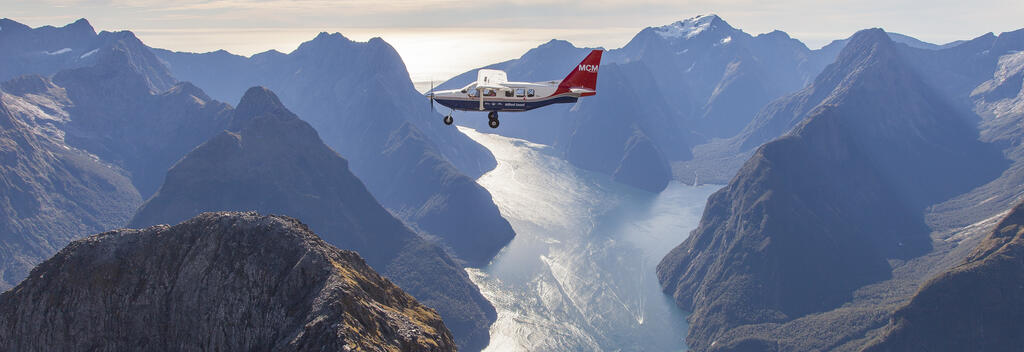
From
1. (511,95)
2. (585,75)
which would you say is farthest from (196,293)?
(585,75)

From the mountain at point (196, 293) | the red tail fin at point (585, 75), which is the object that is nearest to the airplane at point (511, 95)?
the red tail fin at point (585, 75)

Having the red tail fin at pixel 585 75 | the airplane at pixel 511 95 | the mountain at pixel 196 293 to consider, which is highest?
the red tail fin at pixel 585 75

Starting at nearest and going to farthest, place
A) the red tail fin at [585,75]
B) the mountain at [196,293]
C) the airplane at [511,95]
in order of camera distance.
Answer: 1. the mountain at [196,293]
2. the airplane at [511,95]
3. the red tail fin at [585,75]

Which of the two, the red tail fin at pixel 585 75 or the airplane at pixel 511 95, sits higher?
the red tail fin at pixel 585 75

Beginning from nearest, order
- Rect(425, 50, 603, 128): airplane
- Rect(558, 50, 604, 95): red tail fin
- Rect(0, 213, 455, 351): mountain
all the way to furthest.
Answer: Rect(0, 213, 455, 351): mountain → Rect(425, 50, 603, 128): airplane → Rect(558, 50, 604, 95): red tail fin

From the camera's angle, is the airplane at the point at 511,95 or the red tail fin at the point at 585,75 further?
the red tail fin at the point at 585,75

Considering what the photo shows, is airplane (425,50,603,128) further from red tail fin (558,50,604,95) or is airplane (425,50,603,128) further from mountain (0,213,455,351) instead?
mountain (0,213,455,351)

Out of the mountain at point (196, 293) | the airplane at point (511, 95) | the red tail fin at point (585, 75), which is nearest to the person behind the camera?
the mountain at point (196, 293)

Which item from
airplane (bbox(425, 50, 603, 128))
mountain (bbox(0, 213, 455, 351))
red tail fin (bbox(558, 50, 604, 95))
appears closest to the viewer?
mountain (bbox(0, 213, 455, 351))

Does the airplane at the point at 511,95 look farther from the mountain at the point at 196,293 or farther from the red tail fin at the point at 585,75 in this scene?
the mountain at the point at 196,293

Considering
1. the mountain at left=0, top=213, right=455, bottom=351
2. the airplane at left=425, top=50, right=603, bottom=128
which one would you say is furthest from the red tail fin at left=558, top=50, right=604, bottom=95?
the mountain at left=0, top=213, right=455, bottom=351
